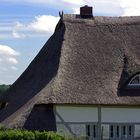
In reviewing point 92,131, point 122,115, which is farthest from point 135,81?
point 92,131

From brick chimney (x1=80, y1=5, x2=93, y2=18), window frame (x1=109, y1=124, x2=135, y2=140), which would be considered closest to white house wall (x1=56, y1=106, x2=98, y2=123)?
window frame (x1=109, y1=124, x2=135, y2=140)

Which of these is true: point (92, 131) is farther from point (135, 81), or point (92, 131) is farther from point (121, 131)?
point (135, 81)

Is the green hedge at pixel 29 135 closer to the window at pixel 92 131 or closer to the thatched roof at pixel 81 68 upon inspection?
the thatched roof at pixel 81 68

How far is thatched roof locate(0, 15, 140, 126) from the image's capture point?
95.0 feet

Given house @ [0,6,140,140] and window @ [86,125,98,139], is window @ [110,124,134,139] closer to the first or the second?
house @ [0,6,140,140]

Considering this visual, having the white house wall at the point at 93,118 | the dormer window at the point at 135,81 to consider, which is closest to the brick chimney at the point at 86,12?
the dormer window at the point at 135,81

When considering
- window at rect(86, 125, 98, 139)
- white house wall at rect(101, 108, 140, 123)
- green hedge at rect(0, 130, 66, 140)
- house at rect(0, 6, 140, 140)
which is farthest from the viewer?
window at rect(86, 125, 98, 139)

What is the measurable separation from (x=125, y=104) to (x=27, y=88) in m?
6.60

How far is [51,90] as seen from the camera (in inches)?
1135

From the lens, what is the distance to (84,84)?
98.1 ft

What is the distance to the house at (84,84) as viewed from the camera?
2869 centimetres

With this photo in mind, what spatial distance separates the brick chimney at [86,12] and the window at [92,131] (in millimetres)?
8930

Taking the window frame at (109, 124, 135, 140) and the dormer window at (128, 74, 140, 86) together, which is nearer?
the window frame at (109, 124, 135, 140)

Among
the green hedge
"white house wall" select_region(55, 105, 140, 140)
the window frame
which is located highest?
the green hedge
